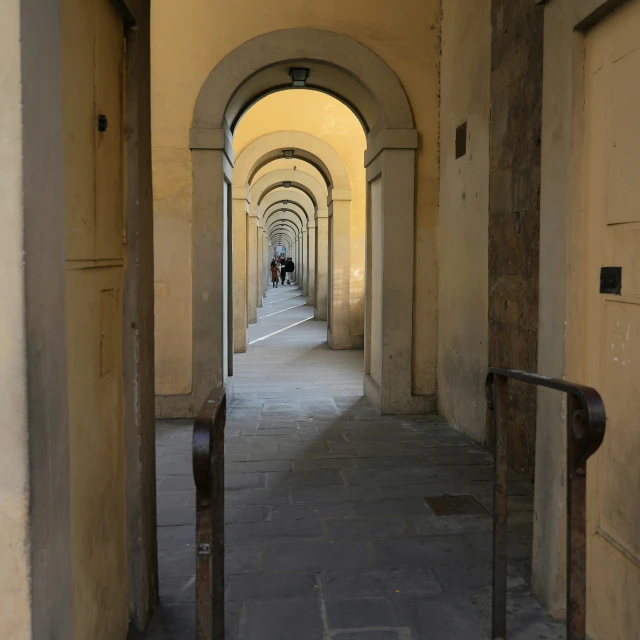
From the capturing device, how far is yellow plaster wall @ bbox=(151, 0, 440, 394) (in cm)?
701

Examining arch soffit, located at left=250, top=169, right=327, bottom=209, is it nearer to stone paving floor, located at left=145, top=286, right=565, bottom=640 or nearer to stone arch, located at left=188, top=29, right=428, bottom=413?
stone arch, located at left=188, top=29, right=428, bottom=413

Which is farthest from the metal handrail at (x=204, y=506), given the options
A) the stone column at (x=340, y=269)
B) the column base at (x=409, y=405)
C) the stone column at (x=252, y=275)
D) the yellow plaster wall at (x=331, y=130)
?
the stone column at (x=252, y=275)

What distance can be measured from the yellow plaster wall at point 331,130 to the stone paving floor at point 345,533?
591 centimetres

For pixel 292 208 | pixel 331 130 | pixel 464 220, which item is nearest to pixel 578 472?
pixel 464 220

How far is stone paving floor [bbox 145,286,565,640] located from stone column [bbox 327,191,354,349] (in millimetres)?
5484

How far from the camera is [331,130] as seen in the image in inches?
513

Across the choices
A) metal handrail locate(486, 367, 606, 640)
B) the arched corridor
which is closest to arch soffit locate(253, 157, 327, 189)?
the arched corridor

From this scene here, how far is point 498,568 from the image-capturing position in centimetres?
280

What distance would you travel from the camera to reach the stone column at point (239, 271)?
12.0 meters

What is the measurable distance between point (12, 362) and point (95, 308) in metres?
0.76

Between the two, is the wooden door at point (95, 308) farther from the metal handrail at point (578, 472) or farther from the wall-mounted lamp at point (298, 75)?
the wall-mounted lamp at point (298, 75)

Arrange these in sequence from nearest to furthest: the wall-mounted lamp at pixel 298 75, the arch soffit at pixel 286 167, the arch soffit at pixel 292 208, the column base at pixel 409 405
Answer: the column base at pixel 409 405, the wall-mounted lamp at pixel 298 75, the arch soffit at pixel 286 167, the arch soffit at pixel 292 208

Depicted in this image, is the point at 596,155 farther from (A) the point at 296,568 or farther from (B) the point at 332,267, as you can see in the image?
(B) the point at 332,267

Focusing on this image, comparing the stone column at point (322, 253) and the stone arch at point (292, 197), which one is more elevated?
the stone arch at point (292, 197)
